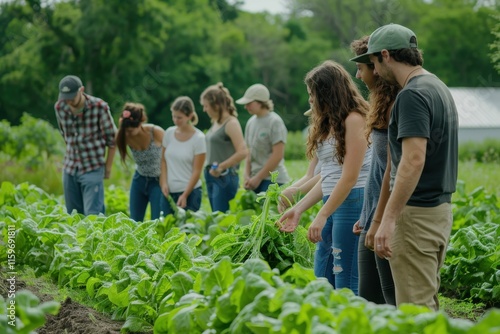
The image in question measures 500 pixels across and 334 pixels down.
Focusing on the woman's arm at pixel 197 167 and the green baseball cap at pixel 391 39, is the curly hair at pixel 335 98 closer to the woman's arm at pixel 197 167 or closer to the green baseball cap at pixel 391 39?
the green baseball cap at pixel 391 39

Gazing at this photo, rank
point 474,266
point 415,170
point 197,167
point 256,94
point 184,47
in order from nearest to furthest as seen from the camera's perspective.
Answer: point 415,170, point 474,266, point 256,94, point 197,167, point 184,47

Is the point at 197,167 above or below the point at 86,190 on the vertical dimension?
above

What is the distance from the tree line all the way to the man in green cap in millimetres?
25586

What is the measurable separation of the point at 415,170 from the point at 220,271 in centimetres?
107

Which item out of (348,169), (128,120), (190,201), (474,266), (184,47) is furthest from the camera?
(184,47)

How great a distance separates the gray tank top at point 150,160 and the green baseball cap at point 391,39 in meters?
5.23

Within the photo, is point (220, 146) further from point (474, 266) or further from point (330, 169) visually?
point (330, 169)

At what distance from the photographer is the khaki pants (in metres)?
4.27

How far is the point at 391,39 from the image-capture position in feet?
14.1

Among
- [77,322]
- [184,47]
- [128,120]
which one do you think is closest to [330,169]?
[77,322]

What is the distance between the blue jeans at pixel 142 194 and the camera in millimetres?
9297

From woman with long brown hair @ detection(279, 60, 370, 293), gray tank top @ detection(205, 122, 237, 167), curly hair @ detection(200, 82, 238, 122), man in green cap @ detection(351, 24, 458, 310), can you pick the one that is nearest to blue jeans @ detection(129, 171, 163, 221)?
gray tank top @ detection(205, 122, 237, 167)

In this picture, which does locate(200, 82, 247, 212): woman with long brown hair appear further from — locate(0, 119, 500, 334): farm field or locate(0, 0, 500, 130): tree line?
locate(0, 0, 500, 130): tree line

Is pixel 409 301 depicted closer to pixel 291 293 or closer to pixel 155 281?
pixel 291 293
